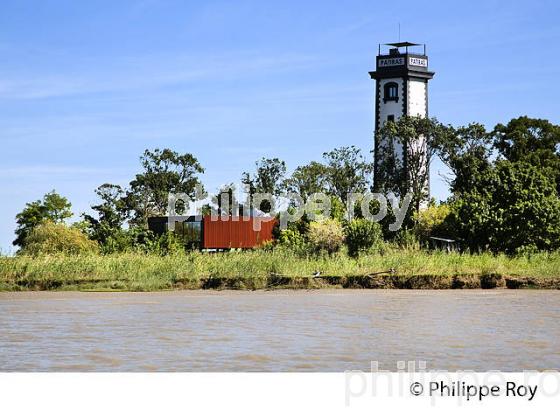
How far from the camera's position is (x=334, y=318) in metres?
15.7

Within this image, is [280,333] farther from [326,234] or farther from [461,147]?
[461,147]

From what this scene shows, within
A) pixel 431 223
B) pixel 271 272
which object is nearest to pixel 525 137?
pixel 431 223

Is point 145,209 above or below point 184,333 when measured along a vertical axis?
above

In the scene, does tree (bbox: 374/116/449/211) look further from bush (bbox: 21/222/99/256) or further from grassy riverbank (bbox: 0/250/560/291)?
grassy riverbank (bbox: 0/250/560/291)

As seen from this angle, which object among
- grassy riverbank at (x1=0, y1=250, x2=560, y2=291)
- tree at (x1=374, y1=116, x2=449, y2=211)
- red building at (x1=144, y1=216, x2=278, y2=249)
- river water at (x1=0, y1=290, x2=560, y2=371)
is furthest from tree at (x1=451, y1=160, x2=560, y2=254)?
tree at (x1=374, y1=116, x2=449, y2=211)

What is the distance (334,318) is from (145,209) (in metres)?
49.3

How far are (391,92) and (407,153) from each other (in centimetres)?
661

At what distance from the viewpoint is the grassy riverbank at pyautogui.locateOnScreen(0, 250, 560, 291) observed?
2455 cm

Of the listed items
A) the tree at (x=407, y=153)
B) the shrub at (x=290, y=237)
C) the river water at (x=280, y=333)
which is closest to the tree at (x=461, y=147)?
the tree at (x=407, y=153)
